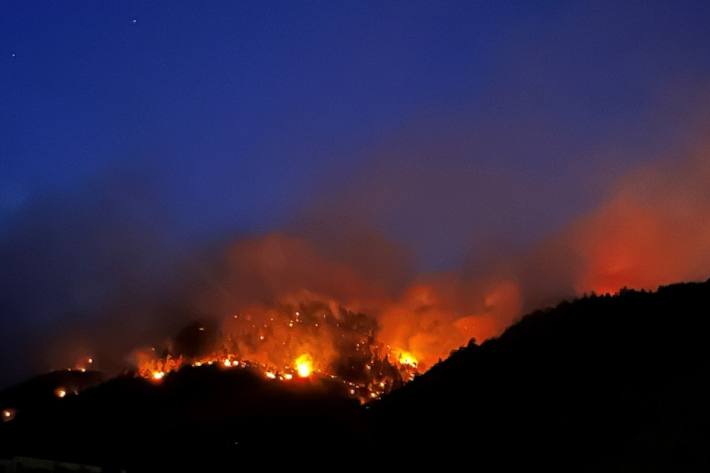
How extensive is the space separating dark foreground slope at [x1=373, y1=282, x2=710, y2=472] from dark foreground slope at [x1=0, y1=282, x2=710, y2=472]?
0.04 m

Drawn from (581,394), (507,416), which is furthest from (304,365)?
(581,394)

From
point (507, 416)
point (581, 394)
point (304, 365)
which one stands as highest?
point (304, 365)

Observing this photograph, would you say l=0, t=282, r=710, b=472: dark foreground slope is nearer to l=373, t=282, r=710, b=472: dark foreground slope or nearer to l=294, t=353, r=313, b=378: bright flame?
l=373, t=282, r=710, b=472: dark foreground slope

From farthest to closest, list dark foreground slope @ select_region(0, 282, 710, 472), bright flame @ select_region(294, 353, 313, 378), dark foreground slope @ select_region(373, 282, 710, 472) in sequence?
bright flame @ select_region(294, 353, 313, 378), dark foreground slope @ select_region(0, 282, 710, 472), dark foreground slope @ select_region(373, 282, 710, 472)

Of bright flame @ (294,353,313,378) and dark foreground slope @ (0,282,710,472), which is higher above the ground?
bright flame @ (294,353,313,378)

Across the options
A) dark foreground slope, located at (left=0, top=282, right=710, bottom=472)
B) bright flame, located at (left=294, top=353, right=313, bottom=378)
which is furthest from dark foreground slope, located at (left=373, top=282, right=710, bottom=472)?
bright flame, located at (left=294, top=353, right=313, bottom=378)

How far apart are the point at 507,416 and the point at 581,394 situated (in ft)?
6.60

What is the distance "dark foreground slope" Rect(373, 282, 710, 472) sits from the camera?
13328 millimetres

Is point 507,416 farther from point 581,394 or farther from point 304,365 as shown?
point 304,365

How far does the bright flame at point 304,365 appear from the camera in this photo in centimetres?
3662

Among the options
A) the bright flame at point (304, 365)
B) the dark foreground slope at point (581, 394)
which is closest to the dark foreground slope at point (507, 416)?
the dark foreground slope at point (581, 394)

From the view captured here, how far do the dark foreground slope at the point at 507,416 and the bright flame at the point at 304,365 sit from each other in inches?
177

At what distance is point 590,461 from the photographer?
1357cm

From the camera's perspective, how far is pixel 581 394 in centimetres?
1612
